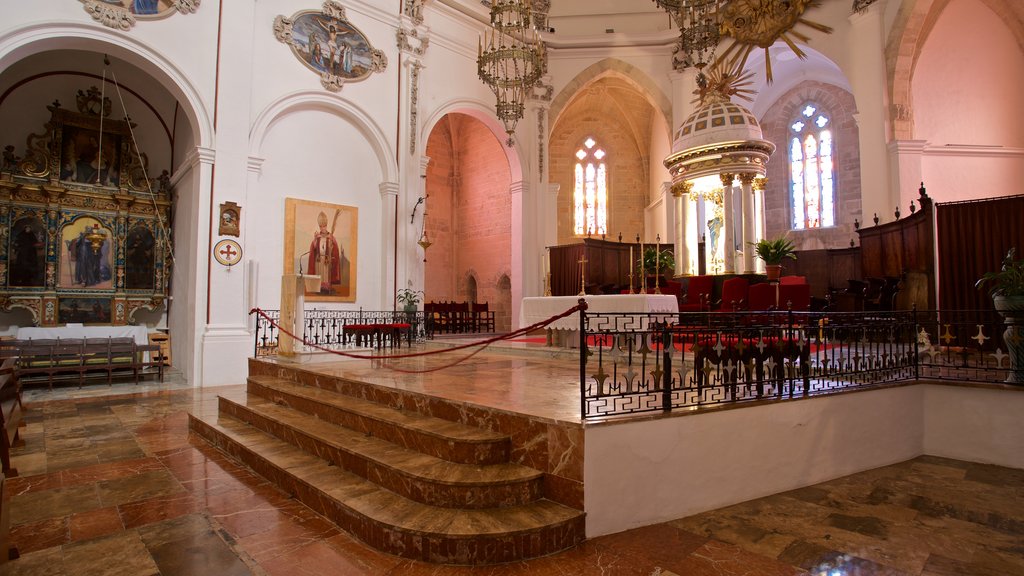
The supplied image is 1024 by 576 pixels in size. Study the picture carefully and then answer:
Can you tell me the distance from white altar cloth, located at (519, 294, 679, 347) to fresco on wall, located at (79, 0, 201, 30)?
7515 mm

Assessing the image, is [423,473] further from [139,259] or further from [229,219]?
[139,259]

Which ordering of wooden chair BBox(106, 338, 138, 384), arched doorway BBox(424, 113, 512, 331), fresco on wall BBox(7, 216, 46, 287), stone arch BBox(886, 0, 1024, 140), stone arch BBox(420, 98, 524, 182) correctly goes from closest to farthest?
wooden chair BBox(106, 338, 138, 384) → fresco on wall BBox(7, 216, 46, 287) → stone arch BBox(886, 0, 1024, 140) → stone arch BBox(420, 98, 524, 182) → arched doorway BBox(424, 113, 512, 331)

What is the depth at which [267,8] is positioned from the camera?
9883mm

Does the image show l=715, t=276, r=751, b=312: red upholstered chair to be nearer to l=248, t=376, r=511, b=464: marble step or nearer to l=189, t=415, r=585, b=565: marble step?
l=248, t=376, r=511, b=464: marble step

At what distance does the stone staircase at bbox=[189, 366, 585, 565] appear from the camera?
9.17 ft

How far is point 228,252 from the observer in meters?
9.05

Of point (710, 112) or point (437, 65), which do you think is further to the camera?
point (437, 65)

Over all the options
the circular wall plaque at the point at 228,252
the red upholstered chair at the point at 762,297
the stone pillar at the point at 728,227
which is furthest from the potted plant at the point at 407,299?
the red upholstered chair at the point at 762,297

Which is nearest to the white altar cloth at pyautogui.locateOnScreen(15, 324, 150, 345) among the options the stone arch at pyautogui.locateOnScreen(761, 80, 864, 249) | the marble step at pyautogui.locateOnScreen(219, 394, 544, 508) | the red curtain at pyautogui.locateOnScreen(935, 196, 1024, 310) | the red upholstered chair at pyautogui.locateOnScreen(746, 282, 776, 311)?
the marble step at pyautogui.locateOnScreen(219, 394, 544, 508)

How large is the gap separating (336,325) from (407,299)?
1.68m

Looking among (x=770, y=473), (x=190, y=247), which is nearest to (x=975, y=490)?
→ (x=770, y=473)

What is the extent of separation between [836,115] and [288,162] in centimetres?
1452

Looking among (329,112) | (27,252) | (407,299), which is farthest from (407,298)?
(27,252)

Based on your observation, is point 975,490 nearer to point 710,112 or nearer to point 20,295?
point 710,112
